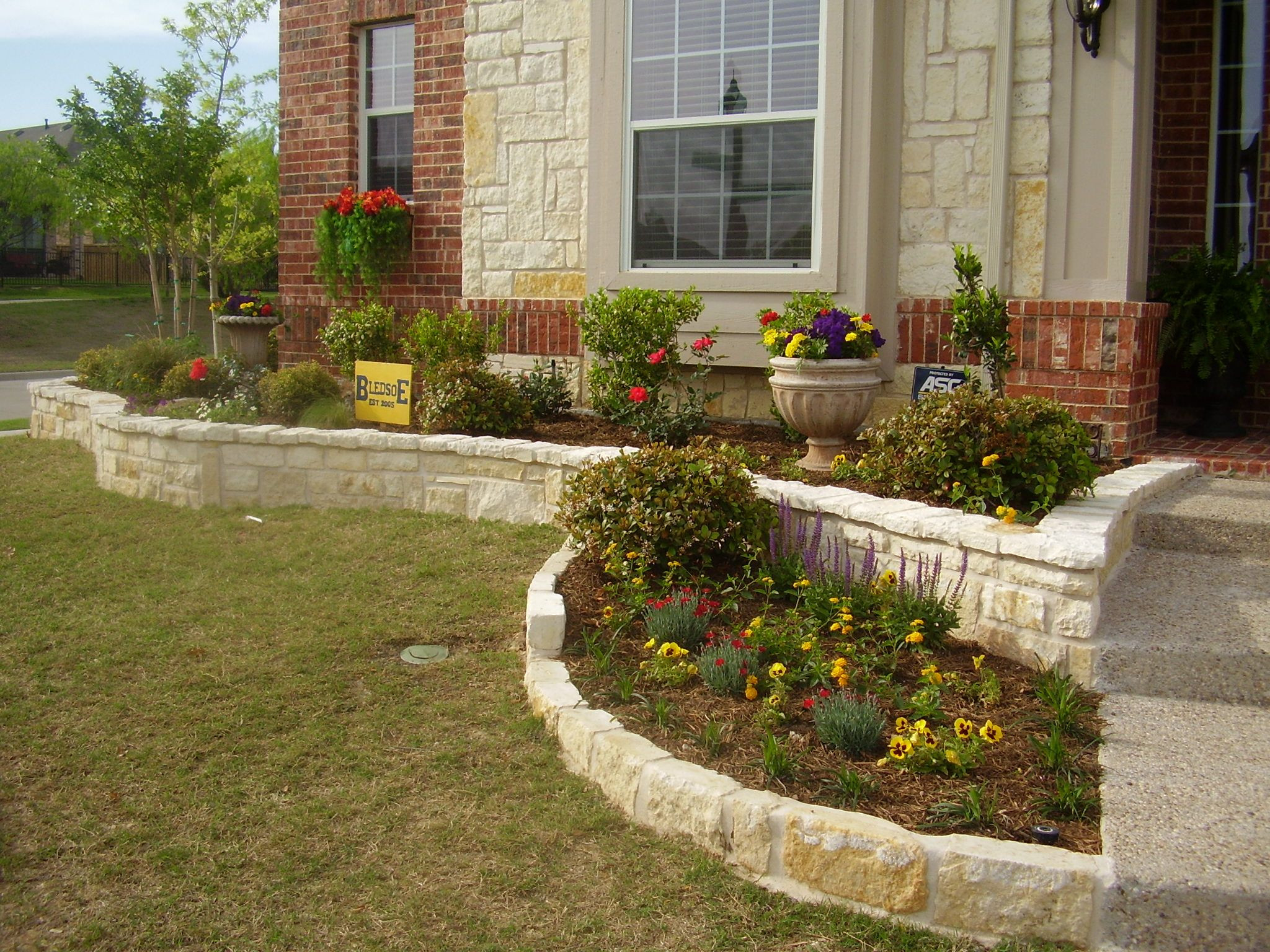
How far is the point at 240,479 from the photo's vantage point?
22.8 ft

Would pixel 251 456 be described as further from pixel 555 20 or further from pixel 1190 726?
pixel 1190 726

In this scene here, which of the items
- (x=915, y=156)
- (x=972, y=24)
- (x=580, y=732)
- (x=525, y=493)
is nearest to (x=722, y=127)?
(x=915, y=156)

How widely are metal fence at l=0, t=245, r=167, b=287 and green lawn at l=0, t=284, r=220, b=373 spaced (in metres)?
4.71

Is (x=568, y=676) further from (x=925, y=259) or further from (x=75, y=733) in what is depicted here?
(x=925, y=259)

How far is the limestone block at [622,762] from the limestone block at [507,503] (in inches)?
115

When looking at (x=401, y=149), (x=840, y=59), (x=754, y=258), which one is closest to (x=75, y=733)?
(x=754, y=258)

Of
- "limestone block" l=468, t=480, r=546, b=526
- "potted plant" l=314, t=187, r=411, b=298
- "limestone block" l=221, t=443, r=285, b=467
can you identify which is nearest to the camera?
"limestone block" l=468, t=480, r=546, b=526

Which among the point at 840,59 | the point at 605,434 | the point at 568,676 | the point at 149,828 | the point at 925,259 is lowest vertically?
the point at 149,828

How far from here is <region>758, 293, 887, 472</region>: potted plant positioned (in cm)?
571

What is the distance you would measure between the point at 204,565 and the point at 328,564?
25.6 inches

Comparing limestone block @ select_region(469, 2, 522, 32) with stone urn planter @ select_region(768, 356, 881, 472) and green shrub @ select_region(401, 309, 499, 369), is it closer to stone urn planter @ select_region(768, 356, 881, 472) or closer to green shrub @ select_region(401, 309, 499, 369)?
green shrub @ select_region(401, 309, 499, 369)

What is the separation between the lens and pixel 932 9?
6320 mm

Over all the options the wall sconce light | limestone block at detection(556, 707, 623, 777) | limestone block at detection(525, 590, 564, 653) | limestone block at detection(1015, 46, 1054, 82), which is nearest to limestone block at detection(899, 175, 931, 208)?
limestone block at detection(1015, 46, 1054, 82)

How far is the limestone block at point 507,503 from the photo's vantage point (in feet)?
20.6
